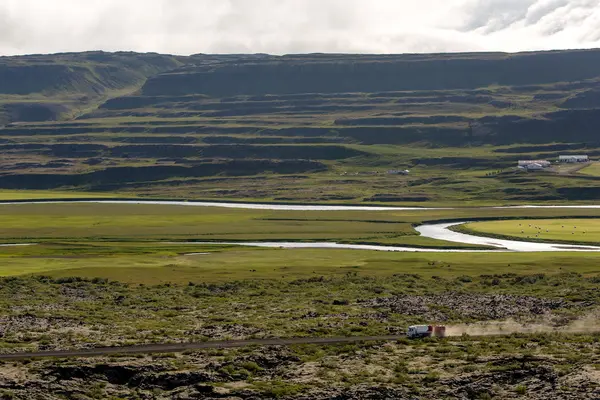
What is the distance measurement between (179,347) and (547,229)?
10408cm

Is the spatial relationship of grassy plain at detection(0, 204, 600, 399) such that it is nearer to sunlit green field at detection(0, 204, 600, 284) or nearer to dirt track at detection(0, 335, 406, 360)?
sunlit green field at detection(0, 204, 600, 284)

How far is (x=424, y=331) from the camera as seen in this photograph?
191ft

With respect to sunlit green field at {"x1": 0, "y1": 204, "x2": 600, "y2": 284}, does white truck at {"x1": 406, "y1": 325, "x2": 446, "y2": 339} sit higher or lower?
higher

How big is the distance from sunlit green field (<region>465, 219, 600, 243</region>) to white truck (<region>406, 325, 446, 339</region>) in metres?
78.3

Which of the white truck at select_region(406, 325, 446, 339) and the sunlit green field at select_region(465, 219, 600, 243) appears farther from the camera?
the sunlit green field at select_region(465, 219, 600, 243)

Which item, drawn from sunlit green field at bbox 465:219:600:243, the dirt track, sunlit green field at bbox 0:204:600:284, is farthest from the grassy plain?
sunlit green field at bbox 465:219:600:243

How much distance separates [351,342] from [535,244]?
265ft

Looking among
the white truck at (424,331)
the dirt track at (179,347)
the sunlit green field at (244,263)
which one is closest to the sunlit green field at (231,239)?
the sunlit green field at (244,263)

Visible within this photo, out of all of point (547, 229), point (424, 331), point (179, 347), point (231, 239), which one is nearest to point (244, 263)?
point (231, 239)

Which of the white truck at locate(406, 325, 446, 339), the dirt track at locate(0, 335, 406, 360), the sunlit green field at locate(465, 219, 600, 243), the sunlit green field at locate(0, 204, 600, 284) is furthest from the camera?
Result: the sunlit green field at locate(465, 219, 600, 243)

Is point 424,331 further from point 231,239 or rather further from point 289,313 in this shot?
point 231,239

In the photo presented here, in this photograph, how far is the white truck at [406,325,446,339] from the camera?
191 ft

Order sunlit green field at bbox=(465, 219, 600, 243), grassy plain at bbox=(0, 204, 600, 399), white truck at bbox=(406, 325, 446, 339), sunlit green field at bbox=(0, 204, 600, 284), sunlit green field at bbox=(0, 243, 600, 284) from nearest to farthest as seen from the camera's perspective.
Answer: grassy plain at bbox=(0, 204, 600, 399), white truck at bbox=(406, 325, 446, 339), sunlit green field at bbox=(0, 243, 600, 284), sunlit green field at bbox=(0, 204, 600, 284), sunlit green field at bbox=(465, 219, 600, 243)

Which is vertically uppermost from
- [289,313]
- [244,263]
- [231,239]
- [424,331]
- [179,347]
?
[424,331]
